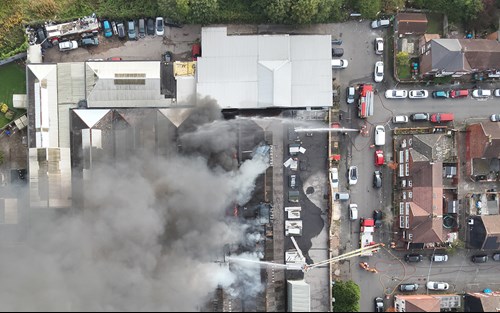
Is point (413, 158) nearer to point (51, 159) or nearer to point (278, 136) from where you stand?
point (278, 136)

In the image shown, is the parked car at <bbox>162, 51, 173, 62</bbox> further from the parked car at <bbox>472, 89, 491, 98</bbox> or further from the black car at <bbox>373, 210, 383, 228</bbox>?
the parked car at <bbox>472, 89, 491, 98</bbox>

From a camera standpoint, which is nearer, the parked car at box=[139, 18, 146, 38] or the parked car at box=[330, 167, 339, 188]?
the parked car at box=[139, 18, 146, 38]

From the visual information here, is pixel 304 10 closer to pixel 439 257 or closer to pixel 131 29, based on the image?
pixel 131 29

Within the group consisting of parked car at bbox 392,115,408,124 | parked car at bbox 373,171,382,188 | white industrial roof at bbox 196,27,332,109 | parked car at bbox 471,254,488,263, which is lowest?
parked car at bbox 471,254,488,263

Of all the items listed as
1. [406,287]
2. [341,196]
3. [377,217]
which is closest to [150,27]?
[341,196]

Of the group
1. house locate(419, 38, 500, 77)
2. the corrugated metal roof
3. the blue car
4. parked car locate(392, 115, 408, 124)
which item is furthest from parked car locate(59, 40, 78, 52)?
house locate(419, 38, 500, 77)
